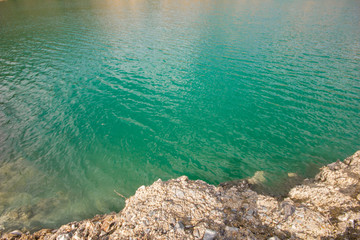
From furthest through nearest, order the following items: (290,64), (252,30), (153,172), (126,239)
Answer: (252,30) < (290,64) < (153,172) < (126,239)

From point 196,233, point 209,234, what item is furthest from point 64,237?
point 209,234

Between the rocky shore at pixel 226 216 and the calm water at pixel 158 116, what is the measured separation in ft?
8.92

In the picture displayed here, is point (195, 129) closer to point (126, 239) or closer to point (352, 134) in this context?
point (126, 239)

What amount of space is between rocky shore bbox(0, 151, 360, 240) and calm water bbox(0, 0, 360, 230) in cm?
272

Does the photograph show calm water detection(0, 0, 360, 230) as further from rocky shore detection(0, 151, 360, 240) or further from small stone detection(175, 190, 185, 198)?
small stone detection(175, 190, 185, 198)

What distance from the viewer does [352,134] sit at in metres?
16.0

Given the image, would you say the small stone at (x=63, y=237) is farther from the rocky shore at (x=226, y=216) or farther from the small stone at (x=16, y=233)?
the small stone at (x=16, y=233)

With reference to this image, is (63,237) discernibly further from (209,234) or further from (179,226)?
(209,234)

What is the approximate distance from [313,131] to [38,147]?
21848 millimetres

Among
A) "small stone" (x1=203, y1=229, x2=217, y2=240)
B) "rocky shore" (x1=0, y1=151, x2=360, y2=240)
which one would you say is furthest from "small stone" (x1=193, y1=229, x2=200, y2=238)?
"small stone" (x1=203, y1=229, x2=217, y2=240)

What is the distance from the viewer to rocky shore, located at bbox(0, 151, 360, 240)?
7.55 meters

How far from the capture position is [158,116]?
19.1 meters

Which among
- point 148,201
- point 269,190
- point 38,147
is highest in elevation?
point 148,201

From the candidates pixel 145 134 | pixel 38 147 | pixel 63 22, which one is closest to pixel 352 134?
pixel 145 134
